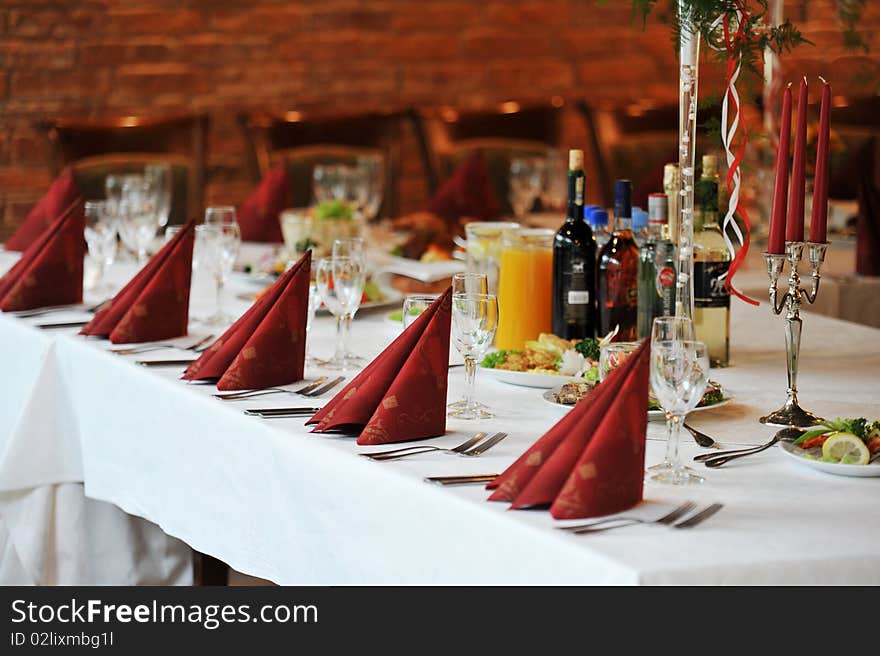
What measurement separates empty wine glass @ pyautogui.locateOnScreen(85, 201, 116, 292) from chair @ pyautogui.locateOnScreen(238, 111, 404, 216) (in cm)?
139

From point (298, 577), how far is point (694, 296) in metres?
0.73

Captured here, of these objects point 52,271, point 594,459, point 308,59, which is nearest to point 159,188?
point 52,271

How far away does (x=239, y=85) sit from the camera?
187 inches

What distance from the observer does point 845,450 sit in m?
1.31

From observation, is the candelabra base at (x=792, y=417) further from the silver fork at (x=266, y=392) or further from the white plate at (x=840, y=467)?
the silver fork at (x=266, y=392)

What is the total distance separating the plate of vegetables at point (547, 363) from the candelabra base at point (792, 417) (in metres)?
0.22

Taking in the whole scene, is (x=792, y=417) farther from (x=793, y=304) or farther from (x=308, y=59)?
(x=308, y=59)

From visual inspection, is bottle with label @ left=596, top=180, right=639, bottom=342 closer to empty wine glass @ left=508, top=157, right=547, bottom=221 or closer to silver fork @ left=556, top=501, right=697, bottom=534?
silver fork @ left=556, top=501, right=697, bottom=534

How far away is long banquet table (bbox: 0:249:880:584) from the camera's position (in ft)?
3.54

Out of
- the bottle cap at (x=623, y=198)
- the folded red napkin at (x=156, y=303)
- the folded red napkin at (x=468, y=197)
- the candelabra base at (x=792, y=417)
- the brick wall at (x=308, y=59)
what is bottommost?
the candelabra base at (x=792, y=417)

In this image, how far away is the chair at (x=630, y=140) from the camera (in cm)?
412

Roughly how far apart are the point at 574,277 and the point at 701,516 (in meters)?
0.73

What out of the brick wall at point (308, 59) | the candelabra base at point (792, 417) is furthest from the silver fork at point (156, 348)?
the brick wall at point (308, 59)
